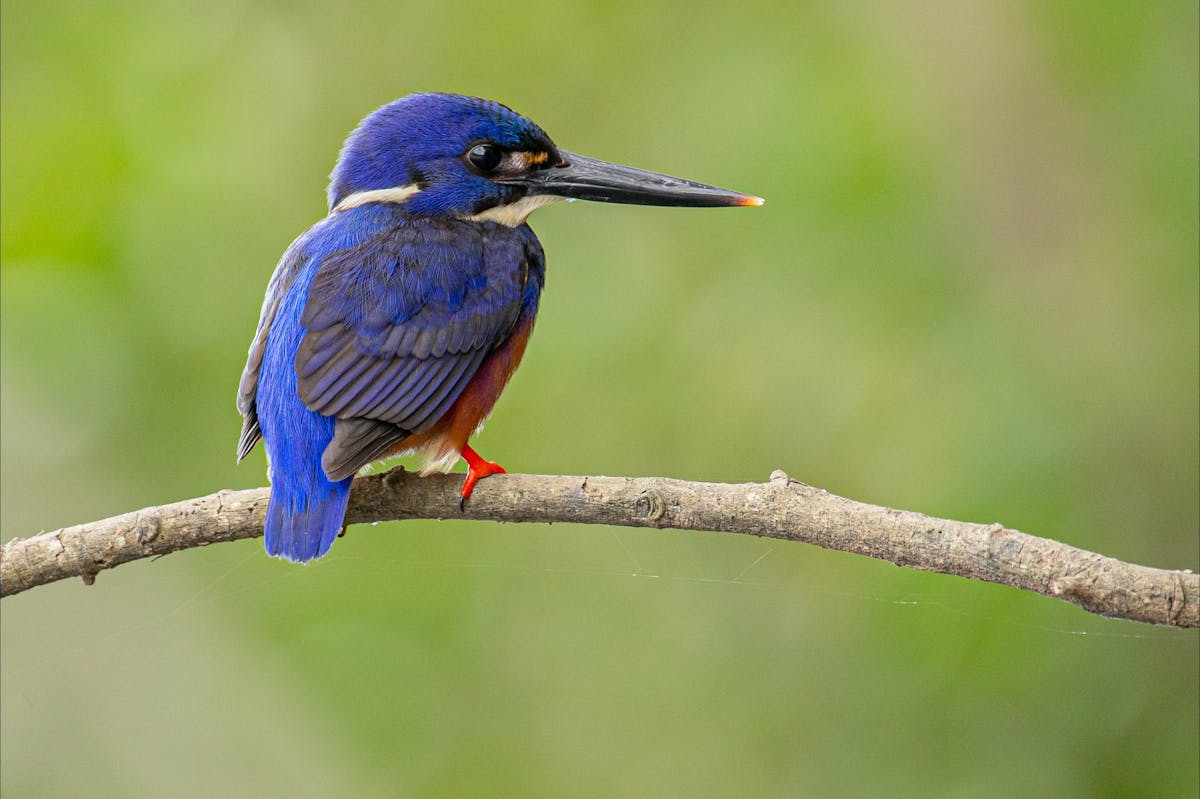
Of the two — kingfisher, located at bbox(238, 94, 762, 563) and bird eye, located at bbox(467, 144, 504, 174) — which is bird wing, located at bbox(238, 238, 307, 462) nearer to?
kingfisher, located at bbox(238, 94, 762, 563)

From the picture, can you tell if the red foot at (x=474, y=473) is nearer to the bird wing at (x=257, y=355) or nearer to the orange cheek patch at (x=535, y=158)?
the bird wing at (x=257, y=355)

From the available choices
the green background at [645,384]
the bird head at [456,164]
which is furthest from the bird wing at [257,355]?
the green background at [645,384]

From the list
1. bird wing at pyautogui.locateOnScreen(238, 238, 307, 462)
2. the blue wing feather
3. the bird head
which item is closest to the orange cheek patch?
the bird head

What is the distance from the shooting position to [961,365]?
329 centimetres

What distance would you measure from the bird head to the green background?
2.55 feet

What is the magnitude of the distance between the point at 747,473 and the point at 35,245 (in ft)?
6.76

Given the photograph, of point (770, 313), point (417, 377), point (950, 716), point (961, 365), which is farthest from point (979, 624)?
point (417, 377)

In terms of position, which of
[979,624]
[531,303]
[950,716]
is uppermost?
[531,303]

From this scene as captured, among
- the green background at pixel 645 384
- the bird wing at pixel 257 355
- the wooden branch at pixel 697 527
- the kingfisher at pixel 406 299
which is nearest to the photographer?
the wooden branch at pixel 697 527

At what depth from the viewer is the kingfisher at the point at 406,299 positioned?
245 centimetres

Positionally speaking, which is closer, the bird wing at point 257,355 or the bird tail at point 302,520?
the bird tail at point 302,520

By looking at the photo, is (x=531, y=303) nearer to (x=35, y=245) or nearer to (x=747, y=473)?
(x=747, y=473)

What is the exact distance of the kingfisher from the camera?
245 cm

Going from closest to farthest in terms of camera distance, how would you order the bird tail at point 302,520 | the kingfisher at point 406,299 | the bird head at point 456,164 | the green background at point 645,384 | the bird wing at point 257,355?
1. the bird tail at point 302,520
2. the kingfisher at point 406,299
3. the bird wing at point 257,355
4. the bird head at point 456,164
5. the green background at point 645,384
